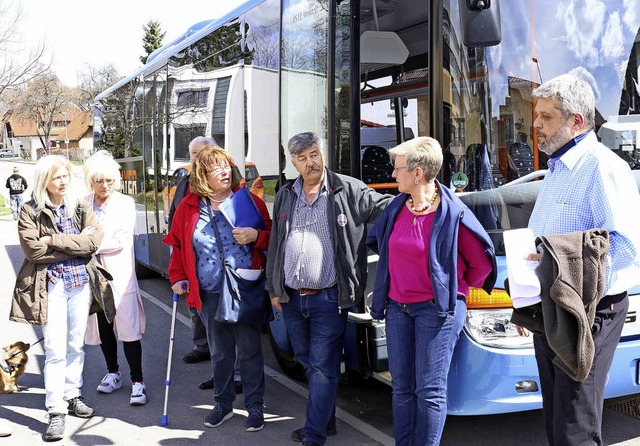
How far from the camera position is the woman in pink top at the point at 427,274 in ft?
11.4

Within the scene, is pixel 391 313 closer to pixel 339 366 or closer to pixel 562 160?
pixel 339 366

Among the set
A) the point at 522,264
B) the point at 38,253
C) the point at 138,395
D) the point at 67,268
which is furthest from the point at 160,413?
the point at 522,264

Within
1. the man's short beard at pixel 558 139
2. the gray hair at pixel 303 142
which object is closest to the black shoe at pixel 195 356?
the gray hair at pixel 303 142

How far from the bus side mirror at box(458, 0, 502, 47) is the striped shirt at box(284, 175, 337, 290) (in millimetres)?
1173

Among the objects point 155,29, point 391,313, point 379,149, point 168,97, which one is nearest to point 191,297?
point 391,313

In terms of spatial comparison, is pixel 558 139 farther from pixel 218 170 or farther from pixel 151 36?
pixel 151 36

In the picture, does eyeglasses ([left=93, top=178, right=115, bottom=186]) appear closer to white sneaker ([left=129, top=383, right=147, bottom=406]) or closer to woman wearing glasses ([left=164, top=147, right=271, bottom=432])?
woman wearing glasses ([left=164, top=147, right=271, bottom=432])

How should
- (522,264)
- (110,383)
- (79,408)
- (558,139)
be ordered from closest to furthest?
(522,264), (558,139), (79,408), (110,383)

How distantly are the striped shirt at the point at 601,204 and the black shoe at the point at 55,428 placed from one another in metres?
3.39

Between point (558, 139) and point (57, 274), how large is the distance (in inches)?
133

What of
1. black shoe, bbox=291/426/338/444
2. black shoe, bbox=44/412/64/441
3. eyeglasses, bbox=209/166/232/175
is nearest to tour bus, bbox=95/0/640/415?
black shoe, bbox=291/426/338/444

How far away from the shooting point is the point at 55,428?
4.53 metres

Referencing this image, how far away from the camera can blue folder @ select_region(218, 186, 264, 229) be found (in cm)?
452

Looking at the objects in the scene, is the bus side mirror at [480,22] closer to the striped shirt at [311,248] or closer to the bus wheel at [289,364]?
the striped shirt at [311,248]
